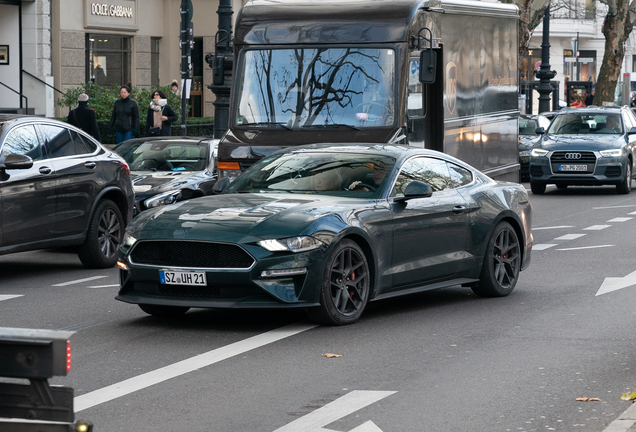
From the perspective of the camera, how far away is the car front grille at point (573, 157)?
23.8 metres

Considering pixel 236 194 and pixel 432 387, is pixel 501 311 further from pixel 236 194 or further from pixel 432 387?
pixel 432 387

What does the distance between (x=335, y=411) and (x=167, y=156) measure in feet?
36.3

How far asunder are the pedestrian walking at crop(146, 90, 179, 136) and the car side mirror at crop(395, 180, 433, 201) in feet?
55.4

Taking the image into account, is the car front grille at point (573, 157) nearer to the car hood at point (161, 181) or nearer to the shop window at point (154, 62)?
the car hood at point (161, 181)

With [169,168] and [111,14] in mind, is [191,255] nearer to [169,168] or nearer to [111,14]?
[169,168]

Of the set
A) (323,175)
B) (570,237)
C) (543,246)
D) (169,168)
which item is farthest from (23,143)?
(570,237)

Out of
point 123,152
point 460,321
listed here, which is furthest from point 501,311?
point 123,152

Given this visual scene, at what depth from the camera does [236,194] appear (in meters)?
9.66

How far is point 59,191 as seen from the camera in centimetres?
1227

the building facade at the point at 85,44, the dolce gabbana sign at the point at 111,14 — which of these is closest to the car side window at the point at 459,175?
the building facade at the point at 85,44

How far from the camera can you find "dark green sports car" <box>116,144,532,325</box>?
8.52 meters

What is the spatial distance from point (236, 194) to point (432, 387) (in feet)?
10.7

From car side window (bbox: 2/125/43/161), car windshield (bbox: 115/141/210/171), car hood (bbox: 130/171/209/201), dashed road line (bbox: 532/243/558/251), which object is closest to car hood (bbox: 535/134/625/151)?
dashed road line (bbox: 532/243/558/251)

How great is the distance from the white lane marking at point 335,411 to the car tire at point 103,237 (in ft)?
22.0
